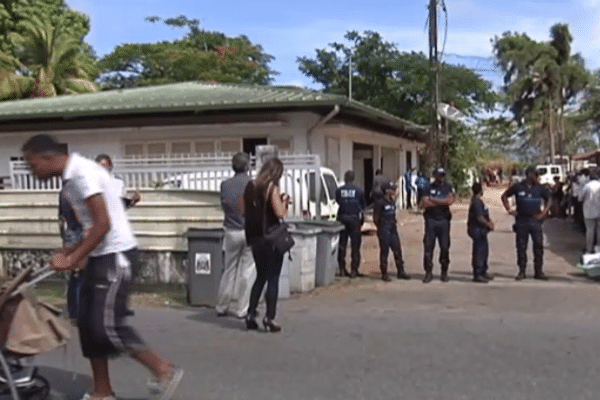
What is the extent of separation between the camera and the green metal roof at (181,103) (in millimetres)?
16859

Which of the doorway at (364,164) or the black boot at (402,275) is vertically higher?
the doorway at (364,164)

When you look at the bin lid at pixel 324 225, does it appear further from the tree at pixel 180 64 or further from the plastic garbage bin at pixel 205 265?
the tree at pixel 180 64

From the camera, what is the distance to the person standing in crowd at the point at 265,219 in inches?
313

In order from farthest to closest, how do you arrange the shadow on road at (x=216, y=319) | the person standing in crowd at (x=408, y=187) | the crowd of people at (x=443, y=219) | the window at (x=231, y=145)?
the person standing in crowd at (x=408, y=187) → the window at (x=231, y=145) → the crowd of people at (x=443, y=219) → the shadow on road at (x=216, y=319)

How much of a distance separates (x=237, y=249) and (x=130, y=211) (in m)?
3.40

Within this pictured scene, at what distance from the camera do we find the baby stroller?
498 cm

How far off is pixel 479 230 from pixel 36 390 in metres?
7.70

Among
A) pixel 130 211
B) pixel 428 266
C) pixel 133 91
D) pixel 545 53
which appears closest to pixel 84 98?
pixel 133 91

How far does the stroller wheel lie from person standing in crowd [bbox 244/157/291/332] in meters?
2.87

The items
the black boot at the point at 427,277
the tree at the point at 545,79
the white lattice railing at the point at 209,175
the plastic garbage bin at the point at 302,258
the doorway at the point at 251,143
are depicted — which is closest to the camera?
the plastic garbage bin at the point at 302,258

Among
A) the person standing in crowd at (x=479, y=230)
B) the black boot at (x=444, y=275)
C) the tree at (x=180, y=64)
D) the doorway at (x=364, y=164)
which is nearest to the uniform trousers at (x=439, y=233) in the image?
the black boot at (x=444, y=275)

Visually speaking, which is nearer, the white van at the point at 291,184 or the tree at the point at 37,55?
the white van at the point at 291,184

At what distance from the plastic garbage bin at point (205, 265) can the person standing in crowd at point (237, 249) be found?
99 centimetres

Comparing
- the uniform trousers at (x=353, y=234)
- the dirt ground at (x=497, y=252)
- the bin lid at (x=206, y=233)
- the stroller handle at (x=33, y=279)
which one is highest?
the stroller handle at (x=33, y=279)
